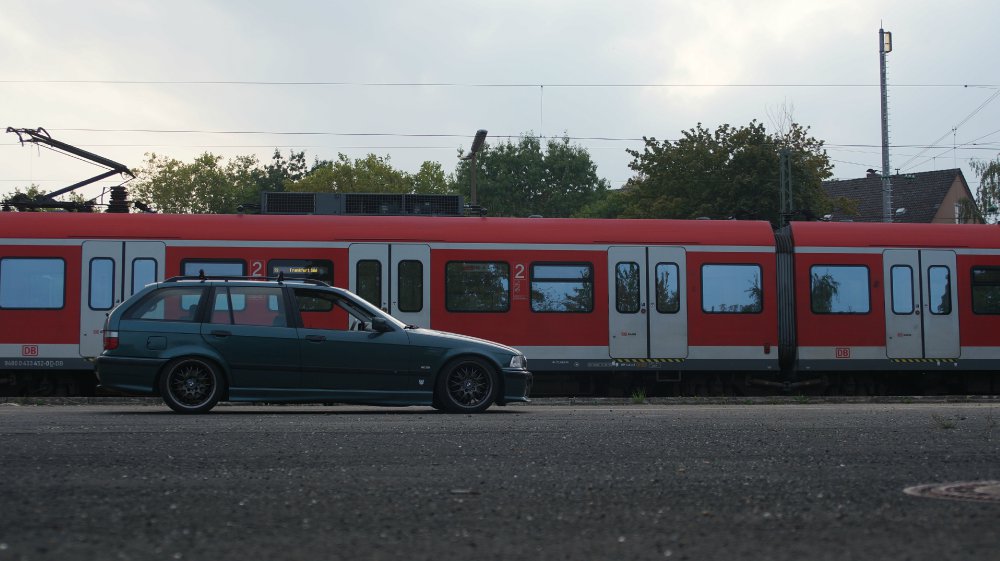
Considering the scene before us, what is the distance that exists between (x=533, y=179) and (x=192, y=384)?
74877mm

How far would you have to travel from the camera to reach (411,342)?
13.8 meters

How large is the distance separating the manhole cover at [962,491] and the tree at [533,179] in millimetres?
79049

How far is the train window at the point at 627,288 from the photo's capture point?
65.7 ft

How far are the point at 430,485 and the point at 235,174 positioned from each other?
301 feet

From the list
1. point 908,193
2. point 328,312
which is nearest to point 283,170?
point 908,193

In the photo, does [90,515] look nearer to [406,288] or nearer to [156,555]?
[156,555]

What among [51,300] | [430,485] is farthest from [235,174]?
[430,485]

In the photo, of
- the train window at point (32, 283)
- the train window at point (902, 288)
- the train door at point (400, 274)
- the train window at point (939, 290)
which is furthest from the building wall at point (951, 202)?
the train window at point (32, 283)

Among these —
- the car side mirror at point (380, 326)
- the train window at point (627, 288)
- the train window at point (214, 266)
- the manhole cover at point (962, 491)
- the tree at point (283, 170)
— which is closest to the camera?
the manhole cover at point (962, 491)

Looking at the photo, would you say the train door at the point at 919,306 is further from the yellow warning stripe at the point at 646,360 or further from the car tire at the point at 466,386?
the car tire at the point at 466,386

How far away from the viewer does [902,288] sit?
20703 mm

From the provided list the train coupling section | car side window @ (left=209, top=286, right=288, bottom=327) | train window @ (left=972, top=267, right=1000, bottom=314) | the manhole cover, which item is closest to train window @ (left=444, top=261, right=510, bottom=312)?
the train coupling section

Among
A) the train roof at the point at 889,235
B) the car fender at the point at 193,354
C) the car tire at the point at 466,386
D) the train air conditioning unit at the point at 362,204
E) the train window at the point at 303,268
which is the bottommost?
the car tire at the point at 466,386

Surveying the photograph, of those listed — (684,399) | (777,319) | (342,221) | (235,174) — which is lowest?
(684,399)
